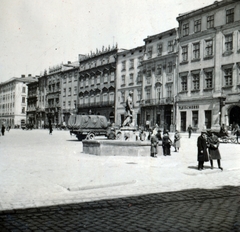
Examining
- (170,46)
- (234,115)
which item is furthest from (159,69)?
(234,115)

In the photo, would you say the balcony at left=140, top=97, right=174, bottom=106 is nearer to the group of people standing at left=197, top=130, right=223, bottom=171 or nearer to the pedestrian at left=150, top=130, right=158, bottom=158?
the pedestrian at left=150, top=130, right=158, bottom=158

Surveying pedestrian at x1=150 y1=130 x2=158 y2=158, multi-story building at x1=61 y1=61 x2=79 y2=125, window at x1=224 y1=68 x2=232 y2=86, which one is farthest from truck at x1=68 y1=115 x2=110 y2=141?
multi-story building at x1=61 y1=61 x2=79 y2=125

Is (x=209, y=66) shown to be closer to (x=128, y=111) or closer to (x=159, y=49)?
(x=159, y=49)

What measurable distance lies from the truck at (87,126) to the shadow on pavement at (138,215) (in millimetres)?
22114

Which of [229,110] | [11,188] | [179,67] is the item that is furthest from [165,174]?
[179,67]

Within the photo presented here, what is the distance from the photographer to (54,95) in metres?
79.1

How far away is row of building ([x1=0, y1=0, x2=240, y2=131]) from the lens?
36625 millimetres

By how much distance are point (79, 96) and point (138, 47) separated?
21672 millimetres

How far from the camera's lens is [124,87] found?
55969mm

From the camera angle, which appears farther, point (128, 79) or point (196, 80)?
point (128, 79)

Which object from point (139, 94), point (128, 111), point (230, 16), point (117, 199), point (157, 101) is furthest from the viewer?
point (139, 94)

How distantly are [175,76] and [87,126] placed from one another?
60.8 feet

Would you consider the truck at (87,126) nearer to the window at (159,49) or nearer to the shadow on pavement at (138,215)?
the window at (159,49)

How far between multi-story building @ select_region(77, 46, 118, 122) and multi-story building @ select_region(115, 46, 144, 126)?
65.4 inches
